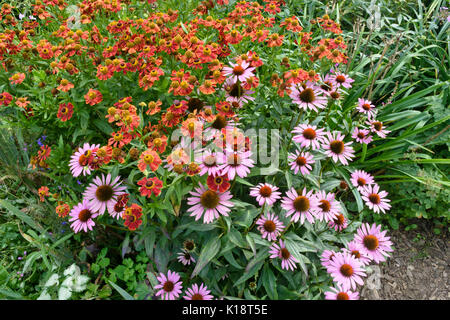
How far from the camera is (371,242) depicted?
1.68 metres

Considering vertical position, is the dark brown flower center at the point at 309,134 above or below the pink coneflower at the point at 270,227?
above

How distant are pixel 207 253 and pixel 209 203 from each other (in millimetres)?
312

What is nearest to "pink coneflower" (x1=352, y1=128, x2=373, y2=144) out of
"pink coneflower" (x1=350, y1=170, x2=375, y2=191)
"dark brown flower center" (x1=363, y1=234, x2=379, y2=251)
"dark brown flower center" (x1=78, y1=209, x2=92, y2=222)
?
"pink coneflower" (x1=350, y1=170, x2=375, y2=191)

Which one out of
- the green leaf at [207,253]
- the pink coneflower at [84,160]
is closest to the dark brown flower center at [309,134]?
the green leaf at [207,253]

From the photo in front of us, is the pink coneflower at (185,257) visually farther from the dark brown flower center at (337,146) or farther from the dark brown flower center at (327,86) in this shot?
the dark brown flower center at (327,86)

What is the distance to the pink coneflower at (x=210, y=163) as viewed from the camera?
1439mm

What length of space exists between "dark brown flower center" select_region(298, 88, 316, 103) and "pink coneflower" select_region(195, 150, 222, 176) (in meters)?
0.71

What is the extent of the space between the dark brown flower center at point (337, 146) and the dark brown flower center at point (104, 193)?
50.9 inches

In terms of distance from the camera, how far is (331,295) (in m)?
1.43

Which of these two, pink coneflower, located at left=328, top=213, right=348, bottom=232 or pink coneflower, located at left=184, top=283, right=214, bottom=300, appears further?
pink coneflower, located at left=328, top=213, right=348, bottom=232

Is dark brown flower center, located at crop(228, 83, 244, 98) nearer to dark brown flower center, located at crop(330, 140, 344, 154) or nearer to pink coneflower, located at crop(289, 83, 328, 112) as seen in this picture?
pink coneflower, located at crop(289, 83, 328, 112)

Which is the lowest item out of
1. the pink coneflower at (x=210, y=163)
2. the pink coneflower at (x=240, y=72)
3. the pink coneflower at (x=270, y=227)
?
the pink coneflower at (x=270, y=227)

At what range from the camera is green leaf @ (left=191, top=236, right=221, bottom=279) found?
1.62 meters
